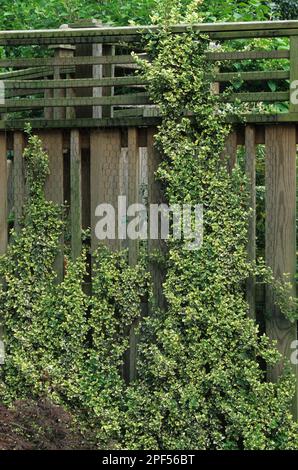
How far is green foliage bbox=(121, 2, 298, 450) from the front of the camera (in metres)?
5.72

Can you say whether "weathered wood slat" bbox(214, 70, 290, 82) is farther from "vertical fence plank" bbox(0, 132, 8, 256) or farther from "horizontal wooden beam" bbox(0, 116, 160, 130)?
"vertical fence plank" bbox(0, 132, 8, 256)

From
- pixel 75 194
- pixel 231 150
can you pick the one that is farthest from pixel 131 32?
pixel 75 194

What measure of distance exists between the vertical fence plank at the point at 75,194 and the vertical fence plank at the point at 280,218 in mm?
1174

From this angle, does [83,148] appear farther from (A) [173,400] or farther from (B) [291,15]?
(B) [291,15]

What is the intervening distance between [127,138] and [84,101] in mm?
352

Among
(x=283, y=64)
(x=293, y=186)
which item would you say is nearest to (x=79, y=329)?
(x=293, y=186)

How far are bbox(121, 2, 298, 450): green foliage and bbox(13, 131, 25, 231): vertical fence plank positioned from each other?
928mm

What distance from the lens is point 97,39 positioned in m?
5.91

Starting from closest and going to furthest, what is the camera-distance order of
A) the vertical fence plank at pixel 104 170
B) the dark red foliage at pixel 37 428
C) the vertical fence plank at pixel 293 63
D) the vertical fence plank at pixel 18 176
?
the dark red foliage at pixel 37 428 < the vertical fence plank at pixel 293 63 < the vertical fence plank at pixel 104 170 < the vertical fence plank at pixel 18 176

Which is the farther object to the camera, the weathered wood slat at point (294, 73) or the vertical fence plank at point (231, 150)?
the vertical fence plank at point (231, 150)

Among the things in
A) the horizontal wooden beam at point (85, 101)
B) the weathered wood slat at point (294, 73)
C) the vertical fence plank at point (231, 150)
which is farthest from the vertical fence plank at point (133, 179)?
the weathered wood slat at point (294, 73)

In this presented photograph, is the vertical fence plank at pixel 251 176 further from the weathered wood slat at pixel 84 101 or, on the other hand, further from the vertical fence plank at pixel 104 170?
the vertical fence plank at pixel 104 170

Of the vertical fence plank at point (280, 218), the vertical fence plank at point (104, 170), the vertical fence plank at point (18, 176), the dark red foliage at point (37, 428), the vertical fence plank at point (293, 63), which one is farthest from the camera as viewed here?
the vertical fence plank at point (18, 176)

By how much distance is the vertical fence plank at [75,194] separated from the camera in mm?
6008
